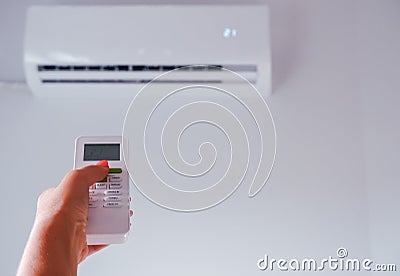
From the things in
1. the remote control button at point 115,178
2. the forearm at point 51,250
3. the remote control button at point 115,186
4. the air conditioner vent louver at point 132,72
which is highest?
the air conditioner vent louver at point 132,72

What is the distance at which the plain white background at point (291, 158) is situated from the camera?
1578mm

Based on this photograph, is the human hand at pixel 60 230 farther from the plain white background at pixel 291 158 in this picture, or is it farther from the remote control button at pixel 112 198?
→ the plain white background at pixel 291 158

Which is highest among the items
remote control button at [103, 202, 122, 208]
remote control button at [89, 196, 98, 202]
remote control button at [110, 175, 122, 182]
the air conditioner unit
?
the air conditioner unit

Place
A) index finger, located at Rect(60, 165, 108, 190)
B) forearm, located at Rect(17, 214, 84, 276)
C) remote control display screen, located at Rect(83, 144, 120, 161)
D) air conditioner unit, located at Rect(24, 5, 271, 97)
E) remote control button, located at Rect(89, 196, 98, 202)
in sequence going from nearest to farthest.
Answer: forearm, located at Rect(17, 214, 84, 276) → index finger, located at Rect(60, 165, 108, 190) → remote control button, located at Rect(89, 196, 98, 202) → remote control display screen, located at Rect(83, 144, 120, 161) → air conditioner unit, located at Rect(24, 5, 271, 97)

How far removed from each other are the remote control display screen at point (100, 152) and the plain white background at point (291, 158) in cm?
65

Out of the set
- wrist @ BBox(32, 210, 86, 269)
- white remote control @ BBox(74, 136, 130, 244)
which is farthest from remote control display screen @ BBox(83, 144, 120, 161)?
wrist @ BBox(32, 210, 86, 269)

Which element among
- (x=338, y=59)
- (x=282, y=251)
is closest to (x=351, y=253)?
(x=282, y=251)

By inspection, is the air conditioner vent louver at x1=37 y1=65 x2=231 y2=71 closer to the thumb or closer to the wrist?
the thumb

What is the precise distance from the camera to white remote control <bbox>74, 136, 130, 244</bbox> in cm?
85

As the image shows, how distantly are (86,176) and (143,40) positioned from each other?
0.83 metres

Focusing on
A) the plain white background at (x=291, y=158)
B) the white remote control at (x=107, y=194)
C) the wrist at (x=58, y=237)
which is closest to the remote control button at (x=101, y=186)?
the white remote control at (x=107, y=194)

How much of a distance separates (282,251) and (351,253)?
22 cm

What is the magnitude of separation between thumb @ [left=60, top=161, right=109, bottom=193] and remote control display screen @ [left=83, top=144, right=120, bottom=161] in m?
0.04

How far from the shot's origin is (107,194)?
2.91ft
